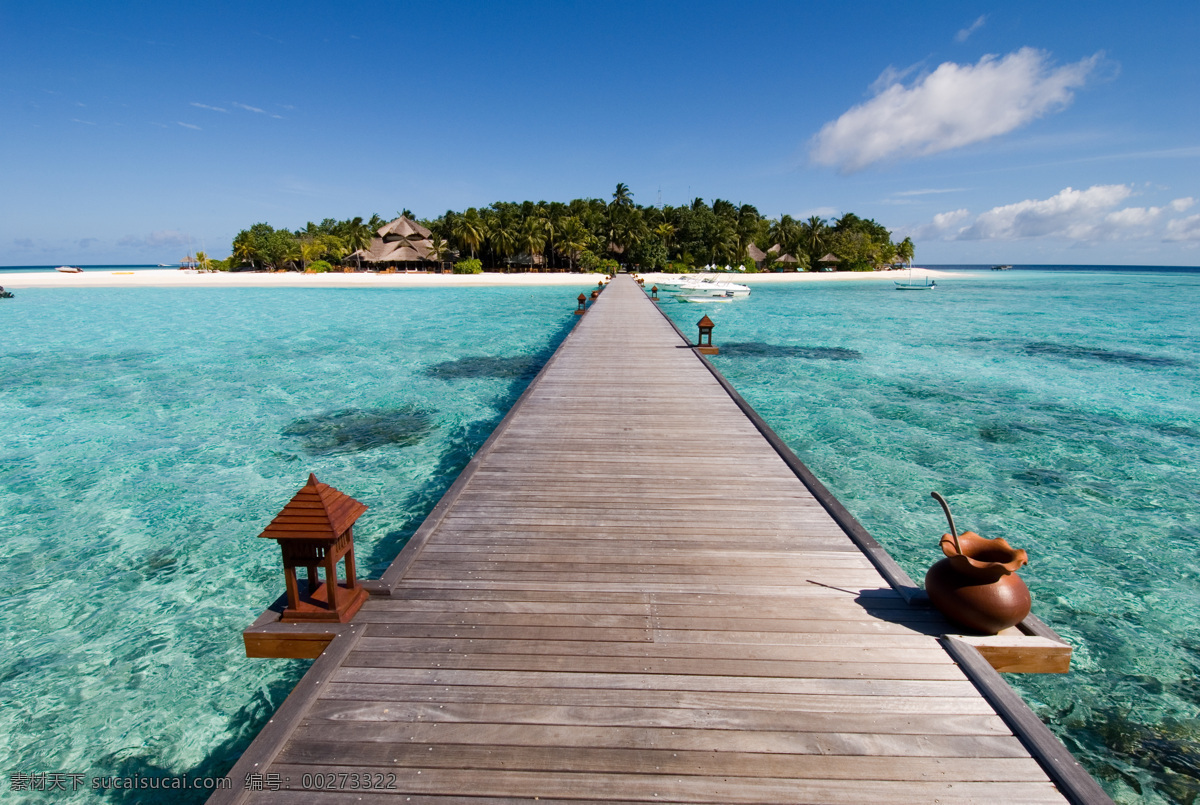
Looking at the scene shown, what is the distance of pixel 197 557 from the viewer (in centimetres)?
625

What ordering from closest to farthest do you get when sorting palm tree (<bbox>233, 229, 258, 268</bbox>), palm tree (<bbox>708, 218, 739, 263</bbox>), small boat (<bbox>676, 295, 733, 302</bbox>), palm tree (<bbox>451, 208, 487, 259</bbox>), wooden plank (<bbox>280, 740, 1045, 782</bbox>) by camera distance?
1. wooden plank (<bbox>280, 740, 1045, 782</bbox>)
2. small boat (<bbox>676, 295, 733, 302</bbox>)
3. palm tree (<bbox>451, 208, 487, 259</bbox>)
4. palm tree (<bbox>708, 218, 739, 263</bbox>)
5. palm tree (<bbox>233, 229, 258, 268</bbox>)

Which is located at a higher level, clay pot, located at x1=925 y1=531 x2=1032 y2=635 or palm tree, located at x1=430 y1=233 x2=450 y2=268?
palm tree, located at x1=430 y1=233 x2=450 y2=268

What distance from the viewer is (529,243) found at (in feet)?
187

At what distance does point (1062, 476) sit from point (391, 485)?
1014 cm

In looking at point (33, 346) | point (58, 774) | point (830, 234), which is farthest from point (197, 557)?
point (830, 234)

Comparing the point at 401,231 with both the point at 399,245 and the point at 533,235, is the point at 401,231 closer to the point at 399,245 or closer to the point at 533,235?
the point at 399,245

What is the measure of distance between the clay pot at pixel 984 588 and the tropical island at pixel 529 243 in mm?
56966

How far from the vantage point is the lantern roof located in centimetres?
297

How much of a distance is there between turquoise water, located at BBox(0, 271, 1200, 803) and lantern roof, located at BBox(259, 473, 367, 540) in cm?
201

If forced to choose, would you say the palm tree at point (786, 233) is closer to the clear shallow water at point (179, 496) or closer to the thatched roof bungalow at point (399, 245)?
the thatched roof bungalow at point (399, 245)

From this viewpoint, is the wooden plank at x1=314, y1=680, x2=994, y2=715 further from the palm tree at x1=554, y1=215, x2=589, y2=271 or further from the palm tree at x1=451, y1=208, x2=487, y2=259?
the palm tree at x1=451, y1=208, x2=487, y2=259

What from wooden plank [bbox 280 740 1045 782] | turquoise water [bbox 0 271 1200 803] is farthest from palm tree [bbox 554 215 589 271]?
wooden plank [bbox 280 740 1045 782]

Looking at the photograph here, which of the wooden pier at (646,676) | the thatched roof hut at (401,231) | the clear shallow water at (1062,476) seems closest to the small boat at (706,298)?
the clear shallow water at (1062,476)

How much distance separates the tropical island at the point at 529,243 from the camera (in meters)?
58.2
